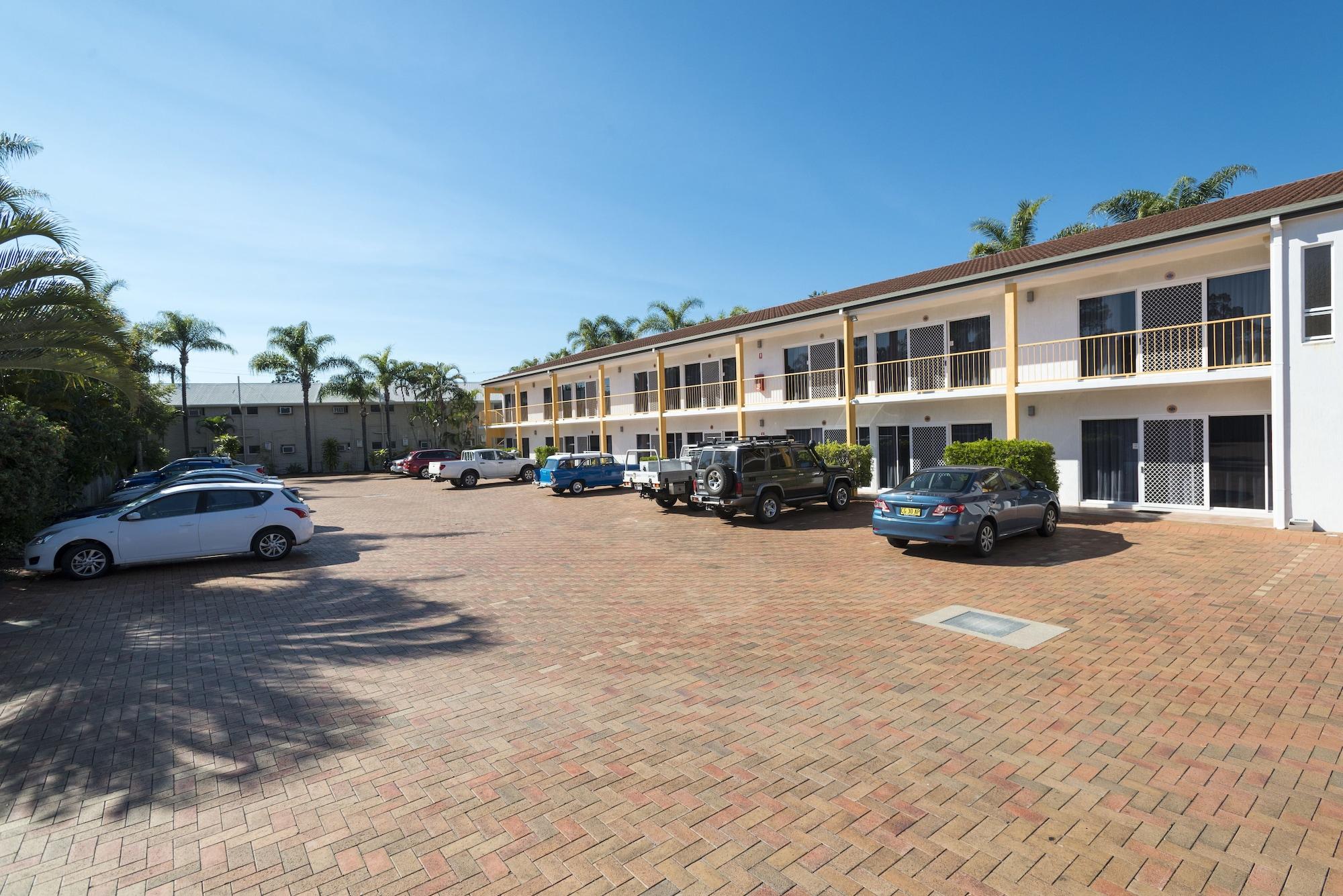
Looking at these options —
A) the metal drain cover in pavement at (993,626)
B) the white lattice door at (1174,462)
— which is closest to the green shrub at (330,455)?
the white lattice door at (1174,462)

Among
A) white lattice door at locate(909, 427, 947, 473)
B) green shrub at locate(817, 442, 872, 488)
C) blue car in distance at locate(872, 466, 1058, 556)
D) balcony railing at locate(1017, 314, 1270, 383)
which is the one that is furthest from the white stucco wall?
green shrub at locate(817, 442, 872, 488)

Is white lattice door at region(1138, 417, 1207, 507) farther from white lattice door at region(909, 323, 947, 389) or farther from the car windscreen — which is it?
the car windscreen

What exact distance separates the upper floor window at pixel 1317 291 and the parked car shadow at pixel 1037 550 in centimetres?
499

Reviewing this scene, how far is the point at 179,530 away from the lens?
35.3ft

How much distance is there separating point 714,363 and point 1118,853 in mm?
24436

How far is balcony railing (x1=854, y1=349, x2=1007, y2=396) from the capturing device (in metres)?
17.5

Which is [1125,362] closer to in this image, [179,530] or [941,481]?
[941,481]

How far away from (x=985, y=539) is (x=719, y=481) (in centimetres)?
575

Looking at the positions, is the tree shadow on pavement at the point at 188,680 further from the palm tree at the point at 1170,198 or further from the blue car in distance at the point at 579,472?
the palm tree at the point at 1170,198

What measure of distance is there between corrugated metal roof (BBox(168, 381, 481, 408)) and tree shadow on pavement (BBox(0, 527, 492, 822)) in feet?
128

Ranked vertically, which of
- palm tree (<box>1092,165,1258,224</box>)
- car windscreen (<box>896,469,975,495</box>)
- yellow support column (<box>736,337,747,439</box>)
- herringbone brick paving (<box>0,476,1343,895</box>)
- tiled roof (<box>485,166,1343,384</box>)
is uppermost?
palm tree (<box>1092,165,1258,224</box>)

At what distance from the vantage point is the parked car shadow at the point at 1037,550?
10.2 metres

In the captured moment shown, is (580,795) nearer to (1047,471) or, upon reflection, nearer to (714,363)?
(1047,471)

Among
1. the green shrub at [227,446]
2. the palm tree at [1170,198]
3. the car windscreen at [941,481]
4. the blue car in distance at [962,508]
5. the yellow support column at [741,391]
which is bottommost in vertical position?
the blue car in distance at [962,508]
